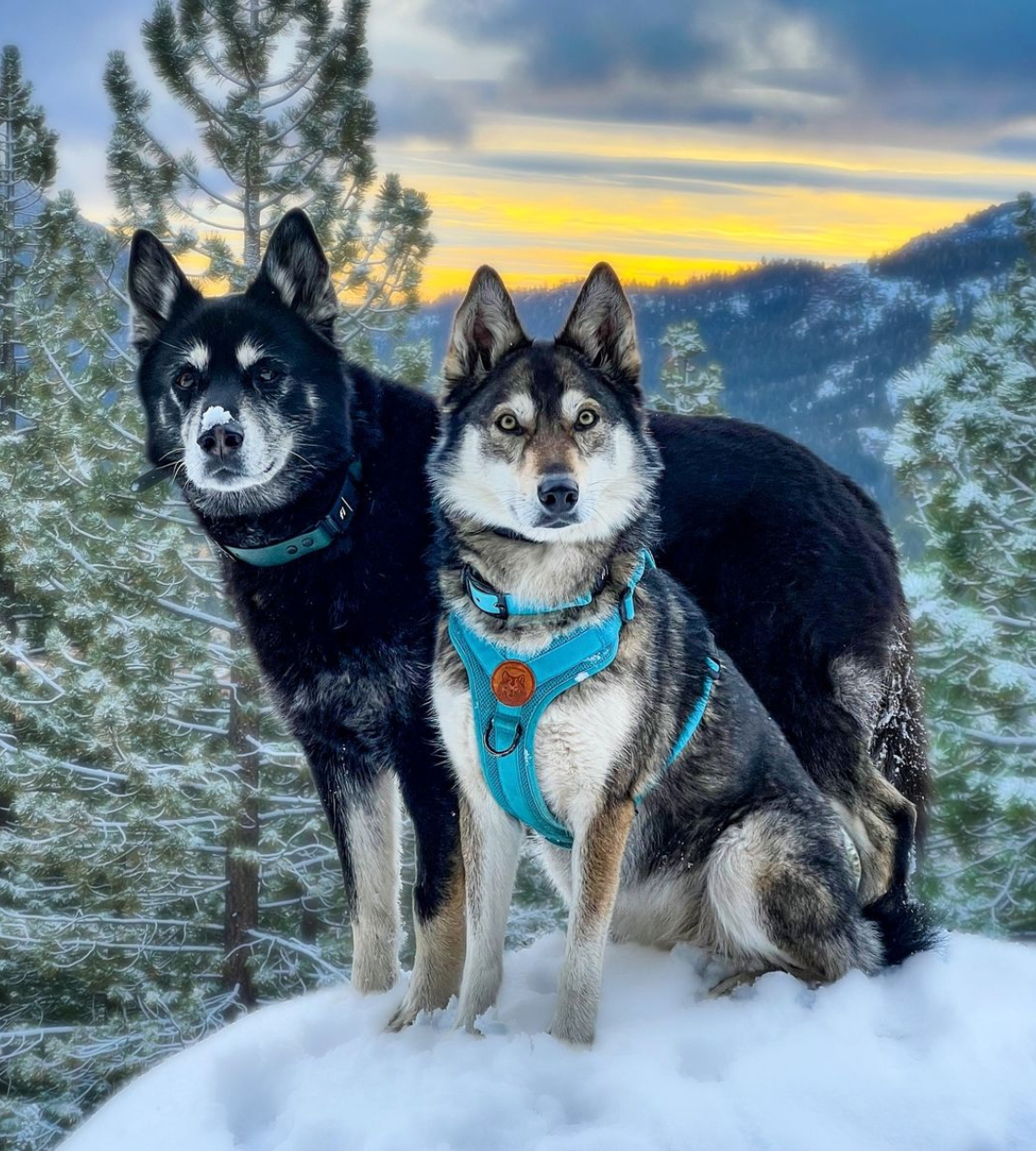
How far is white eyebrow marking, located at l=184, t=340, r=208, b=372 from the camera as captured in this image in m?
3.51

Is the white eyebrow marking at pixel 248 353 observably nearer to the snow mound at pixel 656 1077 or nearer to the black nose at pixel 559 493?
the black nose at pixel 559 493

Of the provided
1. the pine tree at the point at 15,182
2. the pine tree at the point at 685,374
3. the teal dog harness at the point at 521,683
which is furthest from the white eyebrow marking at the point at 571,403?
the pine tree at the point at 15,182

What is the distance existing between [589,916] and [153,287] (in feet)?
8.44

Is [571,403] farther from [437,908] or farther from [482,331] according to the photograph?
[437,908]

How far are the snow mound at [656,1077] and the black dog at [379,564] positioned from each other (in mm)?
462

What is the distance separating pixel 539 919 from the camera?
1282 centimetres

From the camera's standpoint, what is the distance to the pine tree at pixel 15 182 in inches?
568

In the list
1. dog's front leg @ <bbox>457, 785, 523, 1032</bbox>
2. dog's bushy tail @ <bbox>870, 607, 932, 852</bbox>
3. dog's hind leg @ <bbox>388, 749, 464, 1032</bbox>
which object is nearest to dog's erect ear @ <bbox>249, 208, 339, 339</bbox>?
dog's hind leg @ <bbox>388, 749, 464, 1032</bbox>

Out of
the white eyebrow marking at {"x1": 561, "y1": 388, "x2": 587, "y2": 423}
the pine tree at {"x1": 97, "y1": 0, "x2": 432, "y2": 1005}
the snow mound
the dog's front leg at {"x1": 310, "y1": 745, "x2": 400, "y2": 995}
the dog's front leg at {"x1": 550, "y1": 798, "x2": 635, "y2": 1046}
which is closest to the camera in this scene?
the snow mound

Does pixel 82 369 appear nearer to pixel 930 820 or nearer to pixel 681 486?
pixel 681 486

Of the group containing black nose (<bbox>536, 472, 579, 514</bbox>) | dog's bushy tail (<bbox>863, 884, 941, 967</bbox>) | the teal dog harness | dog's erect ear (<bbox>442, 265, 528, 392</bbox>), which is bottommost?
Answer: dog's bushy tail (<bbox>863, 884, 941, 967</bbox>)

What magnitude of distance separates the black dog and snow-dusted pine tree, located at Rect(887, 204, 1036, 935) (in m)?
6.86

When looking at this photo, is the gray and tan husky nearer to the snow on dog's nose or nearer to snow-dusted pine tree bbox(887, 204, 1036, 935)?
the snow on dog's nose

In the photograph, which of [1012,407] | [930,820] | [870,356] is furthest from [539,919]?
[870,356]
